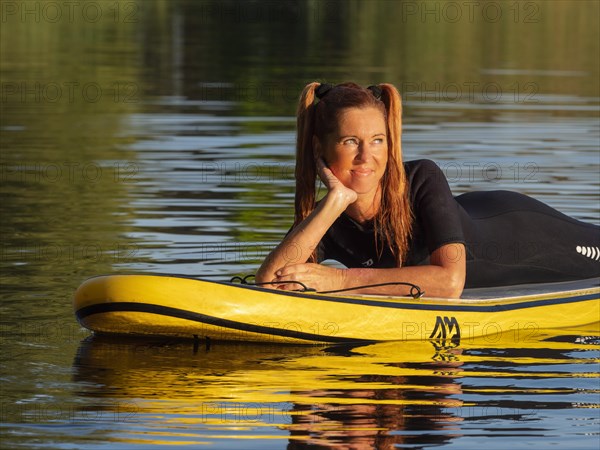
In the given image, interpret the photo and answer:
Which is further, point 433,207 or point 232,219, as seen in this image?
point 232,219

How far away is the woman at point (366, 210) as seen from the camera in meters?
8.05

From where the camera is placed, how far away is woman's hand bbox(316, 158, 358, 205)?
26.3 ft

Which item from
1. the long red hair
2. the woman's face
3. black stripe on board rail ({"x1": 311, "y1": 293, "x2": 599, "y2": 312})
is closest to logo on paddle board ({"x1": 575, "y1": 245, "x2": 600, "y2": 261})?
black stripe on board rail ({"x1": 311, "y1": 293, "x2": 599, "y2": 312})

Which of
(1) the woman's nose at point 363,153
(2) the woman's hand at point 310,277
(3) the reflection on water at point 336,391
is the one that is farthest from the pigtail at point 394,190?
(3) the reflection on water at point 336,391

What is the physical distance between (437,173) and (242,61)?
79.8ft

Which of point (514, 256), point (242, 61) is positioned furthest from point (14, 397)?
point (242, 61)

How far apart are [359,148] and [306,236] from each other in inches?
21.5

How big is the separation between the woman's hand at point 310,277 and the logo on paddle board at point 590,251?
1703 millimetres

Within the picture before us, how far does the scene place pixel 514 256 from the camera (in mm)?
8867

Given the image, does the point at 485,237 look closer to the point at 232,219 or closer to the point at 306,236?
the point at 306,236

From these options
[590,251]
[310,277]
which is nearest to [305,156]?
[310,277]

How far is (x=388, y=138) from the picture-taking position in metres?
8.16

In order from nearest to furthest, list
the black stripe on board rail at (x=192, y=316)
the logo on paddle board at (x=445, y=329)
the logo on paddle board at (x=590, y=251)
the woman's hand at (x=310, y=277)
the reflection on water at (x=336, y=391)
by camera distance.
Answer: the reflection on water at (x=336, y=391), the black stripe on board rail at (x=192, y=316), the woman's hand at (x=310, y=277), the logo on paddle board at (x=445, y=329), the logo on paddle board at (x=590, y=251)

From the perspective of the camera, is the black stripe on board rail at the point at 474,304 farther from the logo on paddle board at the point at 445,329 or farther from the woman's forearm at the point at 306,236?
the woman's forearm at the point at 306,236
